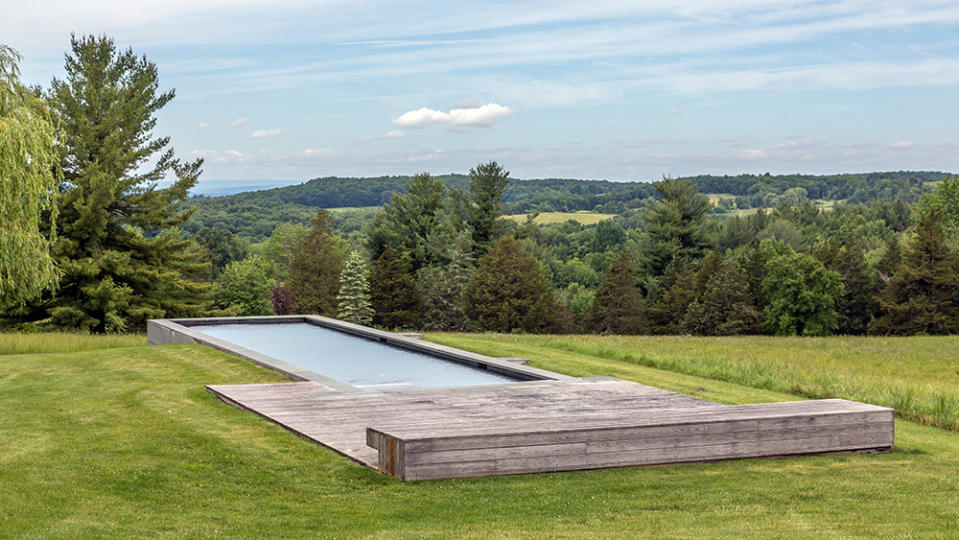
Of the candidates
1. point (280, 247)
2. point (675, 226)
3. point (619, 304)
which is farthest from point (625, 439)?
point (280, 247)

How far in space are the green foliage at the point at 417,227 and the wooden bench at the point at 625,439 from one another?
5058cm

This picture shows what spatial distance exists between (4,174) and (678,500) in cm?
898

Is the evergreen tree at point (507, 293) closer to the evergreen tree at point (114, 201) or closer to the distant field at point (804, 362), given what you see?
the evergreen tree at point (114, 201)

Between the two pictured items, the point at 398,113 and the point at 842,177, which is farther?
the point at 842,177

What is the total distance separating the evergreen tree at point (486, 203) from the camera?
5988 centimetres

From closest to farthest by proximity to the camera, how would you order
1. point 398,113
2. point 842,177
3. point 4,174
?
point 4,174 → point 398,113 → point 842,177

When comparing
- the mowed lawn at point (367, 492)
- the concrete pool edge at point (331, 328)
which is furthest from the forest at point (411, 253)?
the mowed lawn at point (367, 492)

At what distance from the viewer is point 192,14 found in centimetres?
2189

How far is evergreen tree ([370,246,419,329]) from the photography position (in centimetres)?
5375

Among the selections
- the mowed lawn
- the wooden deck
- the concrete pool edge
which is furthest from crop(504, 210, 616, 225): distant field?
the mowed lawn

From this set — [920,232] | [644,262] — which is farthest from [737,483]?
[644,262]

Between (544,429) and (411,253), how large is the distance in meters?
53.1

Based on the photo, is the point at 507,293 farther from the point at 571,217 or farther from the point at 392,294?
the point at 571,217

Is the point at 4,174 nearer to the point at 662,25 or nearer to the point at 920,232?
the point at 662,25
